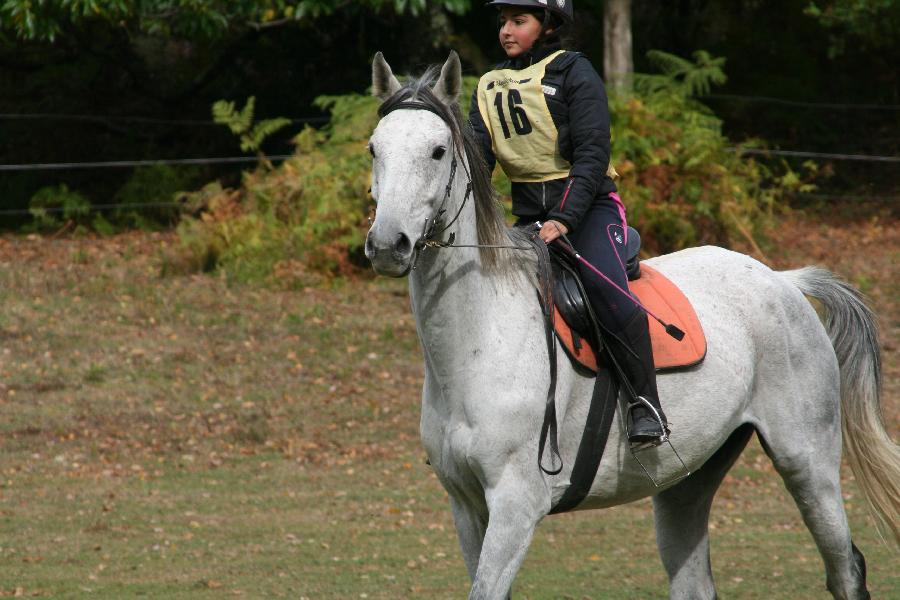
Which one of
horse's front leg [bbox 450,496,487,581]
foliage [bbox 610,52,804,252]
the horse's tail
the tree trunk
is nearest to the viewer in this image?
horse's front leg [bbox 450,496,487,581]

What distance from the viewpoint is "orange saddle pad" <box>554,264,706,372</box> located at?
17.2 ft

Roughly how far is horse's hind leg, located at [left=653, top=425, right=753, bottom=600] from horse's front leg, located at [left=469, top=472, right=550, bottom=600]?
1364mm

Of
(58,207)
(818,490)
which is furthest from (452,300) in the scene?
(58,207)

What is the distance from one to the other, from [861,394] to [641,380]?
164 centimetres

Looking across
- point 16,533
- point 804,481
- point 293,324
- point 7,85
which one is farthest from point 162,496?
point 7,85

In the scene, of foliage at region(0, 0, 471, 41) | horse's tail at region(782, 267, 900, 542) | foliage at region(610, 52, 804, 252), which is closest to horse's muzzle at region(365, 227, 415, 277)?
horse's tail at region(782, 267, 900, 542)

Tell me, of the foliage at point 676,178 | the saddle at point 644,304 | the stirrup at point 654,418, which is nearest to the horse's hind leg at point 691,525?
the saddle at point 644,304

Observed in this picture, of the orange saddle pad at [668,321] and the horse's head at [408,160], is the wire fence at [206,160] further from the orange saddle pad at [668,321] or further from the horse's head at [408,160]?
the horse's head at [408,160]

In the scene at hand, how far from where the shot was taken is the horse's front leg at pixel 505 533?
4.53 meters

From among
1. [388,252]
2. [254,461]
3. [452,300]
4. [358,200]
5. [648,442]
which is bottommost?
[254,461]

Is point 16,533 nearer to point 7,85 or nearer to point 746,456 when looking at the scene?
point 746,456

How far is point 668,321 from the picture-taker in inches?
209

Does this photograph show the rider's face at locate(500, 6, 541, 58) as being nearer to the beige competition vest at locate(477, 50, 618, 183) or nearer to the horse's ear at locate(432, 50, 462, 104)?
the beige competition vest at locate(477, 50, 618, 183)

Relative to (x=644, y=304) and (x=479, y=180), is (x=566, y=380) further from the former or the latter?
(x=479, y=180)
